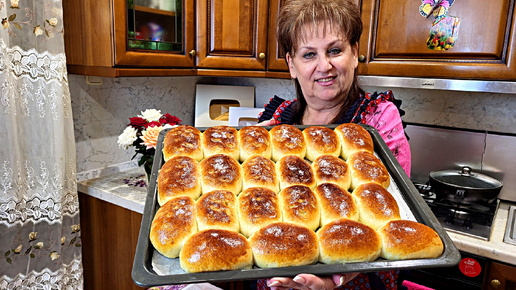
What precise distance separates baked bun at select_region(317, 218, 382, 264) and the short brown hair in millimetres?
635

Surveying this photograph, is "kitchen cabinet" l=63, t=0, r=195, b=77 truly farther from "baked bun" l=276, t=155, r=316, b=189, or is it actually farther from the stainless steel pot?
the stainless steel pot

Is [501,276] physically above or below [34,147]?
below

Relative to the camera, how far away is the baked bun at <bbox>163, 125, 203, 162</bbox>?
90 centimetres

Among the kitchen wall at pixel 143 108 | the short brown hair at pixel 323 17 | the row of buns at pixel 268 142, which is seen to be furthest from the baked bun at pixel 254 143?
the kitchen wall at pixel 143 108

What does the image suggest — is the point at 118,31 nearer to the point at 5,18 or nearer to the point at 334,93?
the point at 5,18

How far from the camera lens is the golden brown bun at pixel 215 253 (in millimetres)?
610

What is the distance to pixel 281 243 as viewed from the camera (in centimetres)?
64

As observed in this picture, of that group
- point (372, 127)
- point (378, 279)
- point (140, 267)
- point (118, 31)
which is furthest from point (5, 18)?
point (378, 279)

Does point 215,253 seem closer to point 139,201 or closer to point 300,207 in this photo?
point 300,207

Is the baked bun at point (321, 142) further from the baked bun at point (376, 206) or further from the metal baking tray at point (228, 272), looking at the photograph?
the metal baking tray at point (228, 272)

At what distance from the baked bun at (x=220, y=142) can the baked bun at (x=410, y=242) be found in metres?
0.43

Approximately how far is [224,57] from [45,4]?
803 millimetres

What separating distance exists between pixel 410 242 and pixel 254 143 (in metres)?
0.45

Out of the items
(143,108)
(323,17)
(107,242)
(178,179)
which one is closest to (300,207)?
(178,179)
